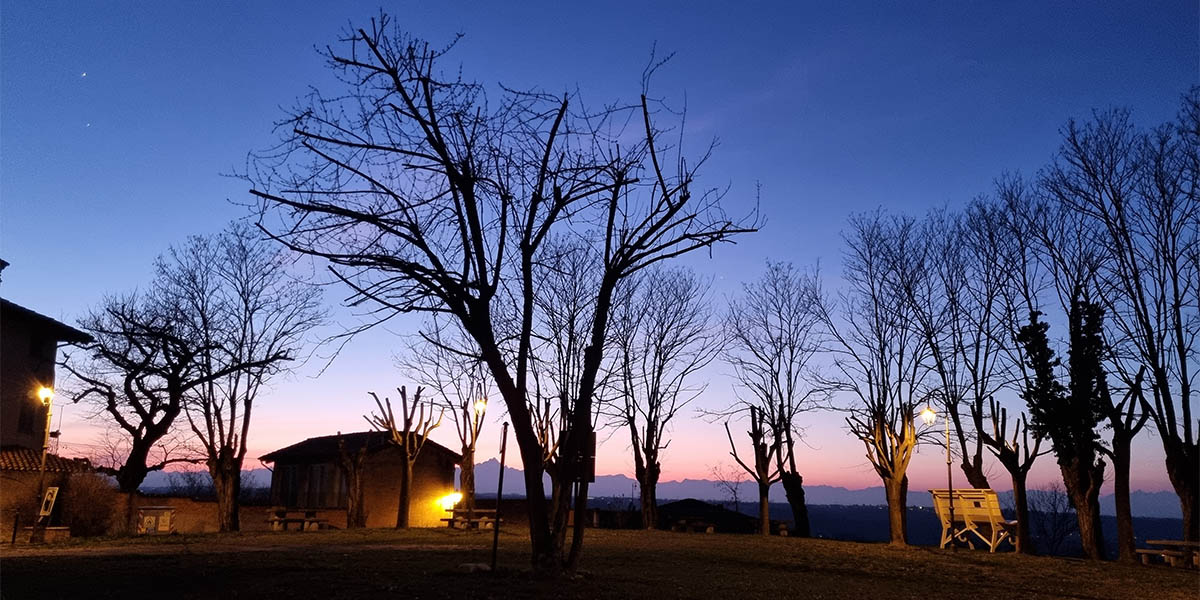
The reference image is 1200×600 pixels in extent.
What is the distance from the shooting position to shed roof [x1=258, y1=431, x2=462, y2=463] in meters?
43.2

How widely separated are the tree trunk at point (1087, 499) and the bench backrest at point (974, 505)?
6.56 feet

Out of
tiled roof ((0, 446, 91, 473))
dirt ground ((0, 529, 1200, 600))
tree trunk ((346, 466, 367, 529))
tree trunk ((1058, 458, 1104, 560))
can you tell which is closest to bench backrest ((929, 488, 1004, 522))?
tree trunk ((1058, 458, 1104, 560))

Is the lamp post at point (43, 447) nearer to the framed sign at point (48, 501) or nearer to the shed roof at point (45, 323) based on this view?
the framed sign at point (48, 501)

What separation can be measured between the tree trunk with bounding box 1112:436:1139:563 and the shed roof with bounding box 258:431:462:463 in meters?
30.6

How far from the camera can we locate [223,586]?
10.4 m

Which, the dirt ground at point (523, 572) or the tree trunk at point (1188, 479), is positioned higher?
the tree trunk at point (1188, 479)

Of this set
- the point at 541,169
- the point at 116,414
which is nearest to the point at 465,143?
the point at 541,169

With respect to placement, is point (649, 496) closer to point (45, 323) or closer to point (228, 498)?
point (228, 498)

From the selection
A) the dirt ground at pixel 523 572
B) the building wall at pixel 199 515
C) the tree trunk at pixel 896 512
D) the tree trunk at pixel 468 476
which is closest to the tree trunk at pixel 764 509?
the tree trunk at pixel 896 512

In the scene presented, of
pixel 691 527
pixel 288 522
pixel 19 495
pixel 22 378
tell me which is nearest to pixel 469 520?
pixel 288 522

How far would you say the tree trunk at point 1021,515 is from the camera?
23.8 meters

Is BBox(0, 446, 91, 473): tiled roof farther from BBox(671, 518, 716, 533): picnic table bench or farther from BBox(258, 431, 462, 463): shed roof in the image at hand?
BBox(671, 518, 716, 533): picnic table bench

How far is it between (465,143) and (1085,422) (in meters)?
19.5

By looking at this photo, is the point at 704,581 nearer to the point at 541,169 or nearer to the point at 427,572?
the point at 427,572
